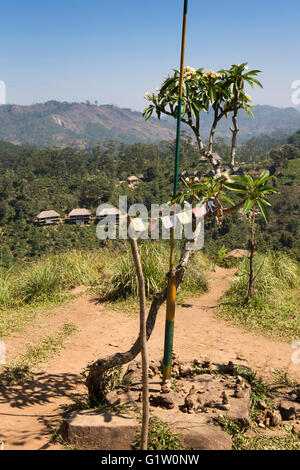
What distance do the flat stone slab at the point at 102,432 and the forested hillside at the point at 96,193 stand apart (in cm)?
2176

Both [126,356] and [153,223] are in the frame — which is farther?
[126,356]

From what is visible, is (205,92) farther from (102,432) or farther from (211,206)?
(102,432)

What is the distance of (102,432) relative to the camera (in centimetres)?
250

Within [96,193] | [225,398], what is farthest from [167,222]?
[96,193]

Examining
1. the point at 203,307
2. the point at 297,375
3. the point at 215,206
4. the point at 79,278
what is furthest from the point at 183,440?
the point at 79,278

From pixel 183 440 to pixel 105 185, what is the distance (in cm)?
4603

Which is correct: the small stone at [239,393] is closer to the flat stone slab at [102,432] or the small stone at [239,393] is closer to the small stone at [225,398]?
the small stone at [225,398]

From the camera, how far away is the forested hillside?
32094mm

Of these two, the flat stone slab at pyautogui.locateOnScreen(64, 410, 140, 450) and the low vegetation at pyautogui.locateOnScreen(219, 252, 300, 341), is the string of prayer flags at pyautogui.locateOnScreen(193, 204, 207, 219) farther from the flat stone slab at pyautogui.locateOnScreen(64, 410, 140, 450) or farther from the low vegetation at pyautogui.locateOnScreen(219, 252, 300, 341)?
the low vegetation at pyautogui.locateOnScreen(219, 252, 300, 341)

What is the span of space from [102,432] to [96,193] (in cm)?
4668

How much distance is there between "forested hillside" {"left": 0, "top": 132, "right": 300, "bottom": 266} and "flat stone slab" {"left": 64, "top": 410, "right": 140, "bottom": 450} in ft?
71.4

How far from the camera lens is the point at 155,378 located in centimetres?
344

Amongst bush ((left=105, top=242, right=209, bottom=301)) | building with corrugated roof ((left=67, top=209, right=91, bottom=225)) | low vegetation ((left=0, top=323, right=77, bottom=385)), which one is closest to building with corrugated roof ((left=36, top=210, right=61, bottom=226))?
building with corrugated roof ((left=67, top=209, right=91, bottom=225))

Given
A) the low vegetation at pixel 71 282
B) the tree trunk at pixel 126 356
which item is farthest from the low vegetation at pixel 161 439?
the low vegetation at pixel 71 282
